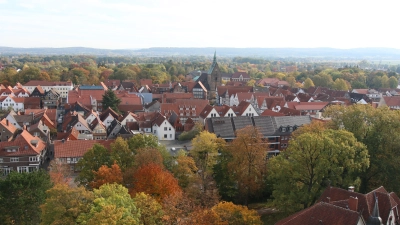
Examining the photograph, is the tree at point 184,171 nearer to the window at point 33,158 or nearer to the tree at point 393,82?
the window at point 33,158

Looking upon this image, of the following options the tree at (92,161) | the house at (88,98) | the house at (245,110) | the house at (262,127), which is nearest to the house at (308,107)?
the house at (245,110)

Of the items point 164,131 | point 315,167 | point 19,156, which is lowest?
point 19,156

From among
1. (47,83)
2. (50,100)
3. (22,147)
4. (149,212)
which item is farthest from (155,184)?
(47,83)

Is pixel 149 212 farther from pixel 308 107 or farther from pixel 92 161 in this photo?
pixel 308 107

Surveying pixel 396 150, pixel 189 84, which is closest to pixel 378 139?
pixel 396 150

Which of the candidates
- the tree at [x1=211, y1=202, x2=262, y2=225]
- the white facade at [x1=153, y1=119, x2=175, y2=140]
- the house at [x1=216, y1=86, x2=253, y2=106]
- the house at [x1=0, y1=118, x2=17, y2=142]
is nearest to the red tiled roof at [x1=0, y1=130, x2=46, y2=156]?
the house at [x1=0, y1=118, x2=17, y2=142]

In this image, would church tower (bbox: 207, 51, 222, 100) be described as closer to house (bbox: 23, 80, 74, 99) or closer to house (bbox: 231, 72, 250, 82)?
house (bbox: 23, 80, 74, 99)
